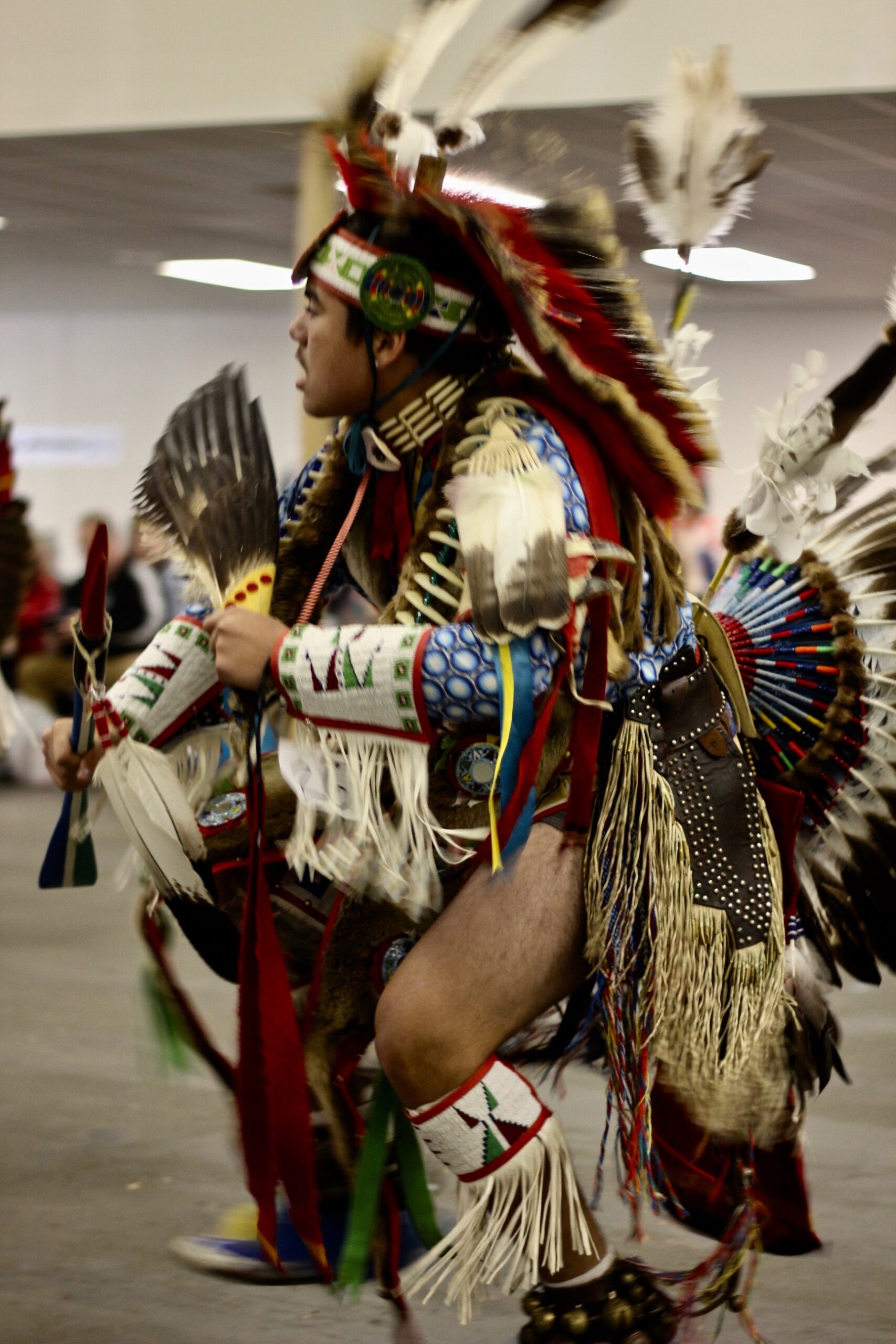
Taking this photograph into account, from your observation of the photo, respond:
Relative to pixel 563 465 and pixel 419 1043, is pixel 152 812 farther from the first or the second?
pixel 563 465

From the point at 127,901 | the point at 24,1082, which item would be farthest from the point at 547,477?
the point at 127,901

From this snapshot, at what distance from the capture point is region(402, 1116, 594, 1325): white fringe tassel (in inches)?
66.8

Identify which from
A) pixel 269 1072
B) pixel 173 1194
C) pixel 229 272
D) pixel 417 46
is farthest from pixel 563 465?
pixel 229 272

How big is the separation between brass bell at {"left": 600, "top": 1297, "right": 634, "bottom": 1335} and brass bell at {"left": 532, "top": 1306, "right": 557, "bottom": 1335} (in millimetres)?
53

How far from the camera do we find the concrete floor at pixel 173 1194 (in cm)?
208

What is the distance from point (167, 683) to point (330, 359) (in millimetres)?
476

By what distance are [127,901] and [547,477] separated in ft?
12.8

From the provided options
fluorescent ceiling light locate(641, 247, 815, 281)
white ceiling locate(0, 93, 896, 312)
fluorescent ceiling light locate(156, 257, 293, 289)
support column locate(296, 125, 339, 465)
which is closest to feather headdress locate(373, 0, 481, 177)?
white ceiling locate(0, 93, 896, 312)

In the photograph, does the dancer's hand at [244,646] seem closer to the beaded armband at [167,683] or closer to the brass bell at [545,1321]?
the beaded armband at [167,683]

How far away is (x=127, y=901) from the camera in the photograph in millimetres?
5250

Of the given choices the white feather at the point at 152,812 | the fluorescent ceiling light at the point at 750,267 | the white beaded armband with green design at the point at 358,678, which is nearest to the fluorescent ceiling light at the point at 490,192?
the white beaded armband with green design at the point at 358,678

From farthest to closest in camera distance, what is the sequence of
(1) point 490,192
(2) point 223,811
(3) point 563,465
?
(2) point 223,811, (1) point 490,192, (3) point 563,465

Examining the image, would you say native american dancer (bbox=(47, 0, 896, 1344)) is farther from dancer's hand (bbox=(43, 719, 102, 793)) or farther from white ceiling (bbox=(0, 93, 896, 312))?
white ceiling (bbox=(0, 93, 896, 312))

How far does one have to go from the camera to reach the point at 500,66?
180 centimetres
